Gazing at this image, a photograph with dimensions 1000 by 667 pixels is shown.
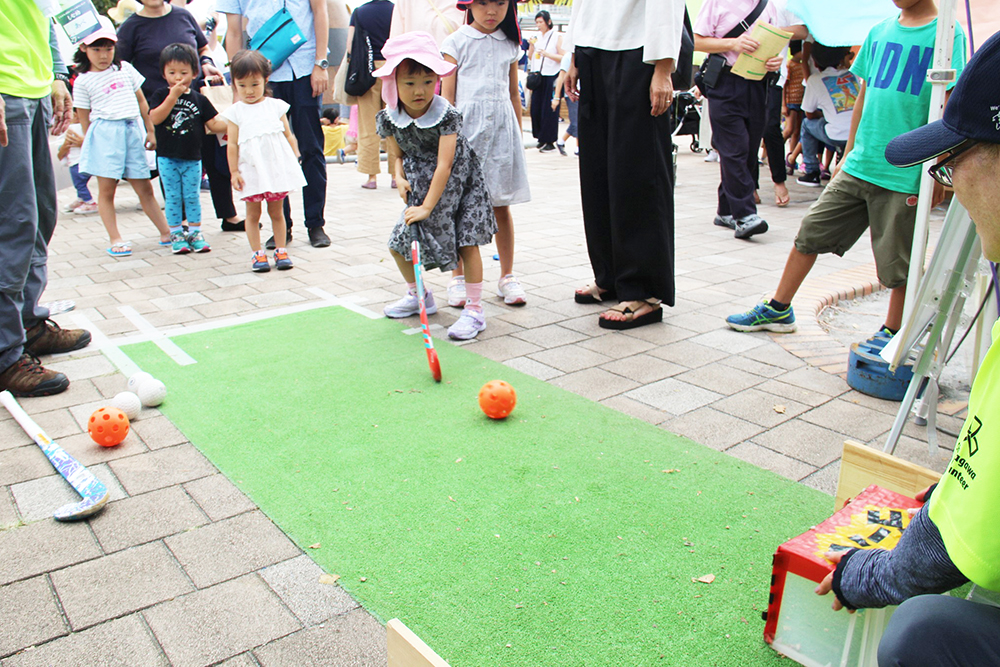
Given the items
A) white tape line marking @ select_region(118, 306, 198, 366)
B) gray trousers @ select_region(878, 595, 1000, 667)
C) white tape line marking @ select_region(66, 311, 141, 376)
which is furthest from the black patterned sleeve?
gray trousers @ select_region(878, 595, 1000, 667)

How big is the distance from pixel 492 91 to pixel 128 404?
2681 millimetres

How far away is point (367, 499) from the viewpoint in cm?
259

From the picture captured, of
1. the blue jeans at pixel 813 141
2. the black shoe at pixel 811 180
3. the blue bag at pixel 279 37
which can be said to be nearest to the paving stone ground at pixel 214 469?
the blue bag at pixel 279 37

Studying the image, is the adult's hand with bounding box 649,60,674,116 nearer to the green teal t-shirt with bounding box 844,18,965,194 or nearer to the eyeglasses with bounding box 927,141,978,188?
the green teal t-shirt with bounding box 844,18,965,194

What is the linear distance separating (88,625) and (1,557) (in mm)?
513

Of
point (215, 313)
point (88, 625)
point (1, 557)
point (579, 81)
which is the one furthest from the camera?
point (215, 313)

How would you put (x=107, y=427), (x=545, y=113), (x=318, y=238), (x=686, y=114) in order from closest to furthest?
(x=107, y=427) → (x=318, y=238) → (x=686, y=114) → (x=545, y=113)

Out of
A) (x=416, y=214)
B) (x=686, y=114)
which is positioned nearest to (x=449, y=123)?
(x=416, y=214)

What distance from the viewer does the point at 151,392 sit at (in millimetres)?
3307

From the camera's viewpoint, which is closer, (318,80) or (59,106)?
(59,106)

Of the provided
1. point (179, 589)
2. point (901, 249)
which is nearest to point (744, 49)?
point (901, 249)

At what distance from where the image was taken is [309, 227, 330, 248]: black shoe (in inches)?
258

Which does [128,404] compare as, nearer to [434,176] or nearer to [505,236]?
[434,176]

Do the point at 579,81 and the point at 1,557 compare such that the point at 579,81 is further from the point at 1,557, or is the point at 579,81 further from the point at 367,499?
the point at 1,557
